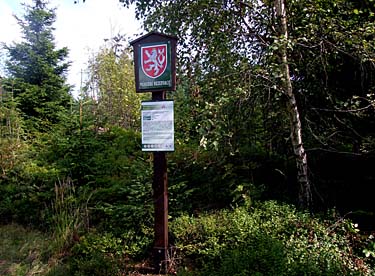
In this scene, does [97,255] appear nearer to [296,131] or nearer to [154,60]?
[154,60]

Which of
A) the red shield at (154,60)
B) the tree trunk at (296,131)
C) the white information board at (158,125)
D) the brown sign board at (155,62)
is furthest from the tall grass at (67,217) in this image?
the tree trunk at (296,131)

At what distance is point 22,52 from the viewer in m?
9.48

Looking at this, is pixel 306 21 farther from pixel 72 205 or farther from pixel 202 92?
pixel 72 205

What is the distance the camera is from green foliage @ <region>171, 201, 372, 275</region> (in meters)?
2.88

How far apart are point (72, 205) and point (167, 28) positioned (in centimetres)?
251

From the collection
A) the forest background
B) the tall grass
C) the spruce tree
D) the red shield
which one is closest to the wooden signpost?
the red shield

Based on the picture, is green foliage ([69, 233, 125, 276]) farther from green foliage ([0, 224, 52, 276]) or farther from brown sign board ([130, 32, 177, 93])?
brown sign board ([130, 32, 177, 93])

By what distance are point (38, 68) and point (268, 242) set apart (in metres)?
8.31

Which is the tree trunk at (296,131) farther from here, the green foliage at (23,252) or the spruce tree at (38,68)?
the spruce tree at (38,68)

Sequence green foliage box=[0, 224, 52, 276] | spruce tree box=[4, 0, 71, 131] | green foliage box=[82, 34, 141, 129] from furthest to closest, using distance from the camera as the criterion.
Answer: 1. green foliage box=[82, 34, 141, 129]
2. spruce tree box=[4, 0, 71, 131]
3. green foliage box=[0, 224, 52, 276]

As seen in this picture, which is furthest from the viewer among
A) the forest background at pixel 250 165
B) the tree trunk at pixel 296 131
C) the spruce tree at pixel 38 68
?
the spruce tree at pixel 38 68

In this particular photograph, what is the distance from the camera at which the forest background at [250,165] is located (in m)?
3.28

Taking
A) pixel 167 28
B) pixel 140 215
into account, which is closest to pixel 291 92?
pixel 167 28

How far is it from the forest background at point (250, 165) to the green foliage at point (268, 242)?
0.01 m
